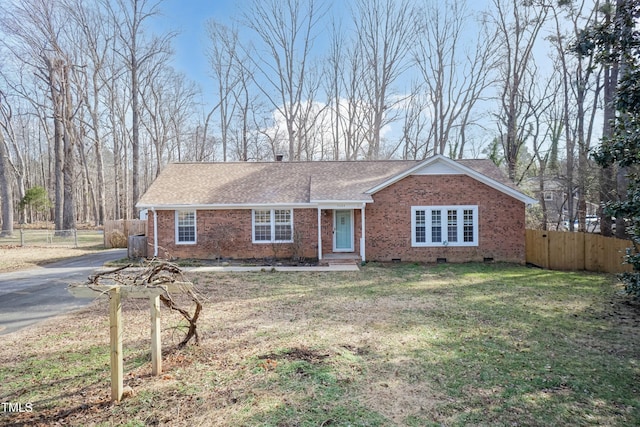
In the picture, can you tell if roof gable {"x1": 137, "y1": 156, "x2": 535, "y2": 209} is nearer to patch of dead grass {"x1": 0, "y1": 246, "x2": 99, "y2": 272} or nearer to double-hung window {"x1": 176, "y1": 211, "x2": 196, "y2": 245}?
double-hung window {"x1": 176, "y1": 211, "x2": 196, "y2": 245}

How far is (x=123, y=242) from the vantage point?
67.6 feet

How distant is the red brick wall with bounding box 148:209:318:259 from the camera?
15.1 m

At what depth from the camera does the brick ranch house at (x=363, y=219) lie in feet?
48.4

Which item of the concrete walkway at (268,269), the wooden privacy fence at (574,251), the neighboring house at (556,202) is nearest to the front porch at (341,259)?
the concrete walkway at (268,269)

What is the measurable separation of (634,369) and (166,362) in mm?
6987

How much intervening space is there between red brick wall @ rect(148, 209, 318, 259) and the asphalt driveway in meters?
3.01

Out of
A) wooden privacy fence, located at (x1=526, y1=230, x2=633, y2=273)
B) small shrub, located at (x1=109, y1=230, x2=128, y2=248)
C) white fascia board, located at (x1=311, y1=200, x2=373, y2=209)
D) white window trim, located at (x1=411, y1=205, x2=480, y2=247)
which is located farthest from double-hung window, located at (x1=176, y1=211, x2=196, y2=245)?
wooden privacy fence, located at (x1=526, y1=230, x2=633, y2=273)

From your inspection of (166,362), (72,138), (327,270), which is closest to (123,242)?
(72,138)

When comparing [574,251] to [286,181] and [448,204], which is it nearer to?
[448,204]

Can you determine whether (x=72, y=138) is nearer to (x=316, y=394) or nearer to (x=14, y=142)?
(x=14, y=142)

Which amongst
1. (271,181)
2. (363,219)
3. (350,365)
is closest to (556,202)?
(363,219)

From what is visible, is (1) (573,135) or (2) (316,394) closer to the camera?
(2) (316,394)

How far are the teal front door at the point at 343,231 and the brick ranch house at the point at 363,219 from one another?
0.05 m

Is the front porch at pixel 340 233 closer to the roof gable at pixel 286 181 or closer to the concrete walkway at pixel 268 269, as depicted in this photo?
the roof gable at pixel 286 181
